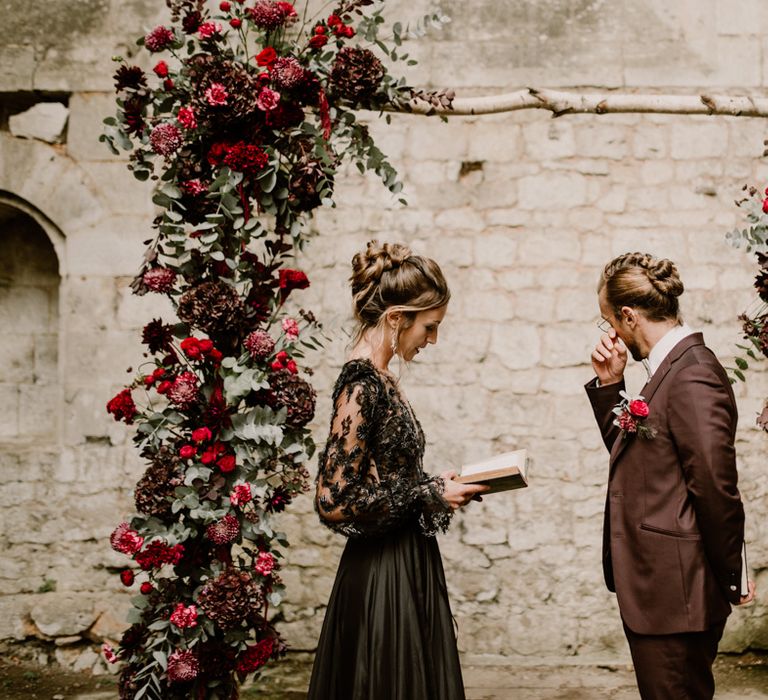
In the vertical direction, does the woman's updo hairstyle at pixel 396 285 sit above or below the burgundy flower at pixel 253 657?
above

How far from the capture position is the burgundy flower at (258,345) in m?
2.79

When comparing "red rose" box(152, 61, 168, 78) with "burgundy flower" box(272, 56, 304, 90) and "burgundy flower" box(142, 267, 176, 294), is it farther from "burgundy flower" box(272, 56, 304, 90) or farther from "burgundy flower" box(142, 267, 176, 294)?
"burgundy flower" box(142, 267, 176, 294)

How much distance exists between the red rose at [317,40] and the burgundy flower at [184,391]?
1.23 metres

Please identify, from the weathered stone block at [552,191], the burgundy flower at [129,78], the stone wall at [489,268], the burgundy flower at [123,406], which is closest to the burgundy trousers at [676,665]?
the burgundy flower at [123,406]

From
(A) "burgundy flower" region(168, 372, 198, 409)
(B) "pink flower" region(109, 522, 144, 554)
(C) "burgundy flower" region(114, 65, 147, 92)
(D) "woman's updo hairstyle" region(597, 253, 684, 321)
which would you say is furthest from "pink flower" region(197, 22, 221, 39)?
(B) "pink flower" region(109, 522, 144, 554)

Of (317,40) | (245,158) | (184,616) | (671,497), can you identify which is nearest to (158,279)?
(245,158)

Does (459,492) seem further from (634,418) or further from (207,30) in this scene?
(207,30)

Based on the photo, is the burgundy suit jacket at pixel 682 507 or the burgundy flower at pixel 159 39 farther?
the burgundy flower at pixel 159 39

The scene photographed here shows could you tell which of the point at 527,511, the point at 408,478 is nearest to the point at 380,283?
the point at 408,478

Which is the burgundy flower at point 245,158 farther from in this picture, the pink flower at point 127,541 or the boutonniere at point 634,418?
the boutonniere at point 634,418

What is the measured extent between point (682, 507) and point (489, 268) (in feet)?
8.18

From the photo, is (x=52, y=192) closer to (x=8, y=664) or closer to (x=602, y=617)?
(x=8, y=664)

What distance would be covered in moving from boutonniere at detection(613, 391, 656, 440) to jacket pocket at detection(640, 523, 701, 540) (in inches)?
11.7

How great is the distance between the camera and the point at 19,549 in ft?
15.9
